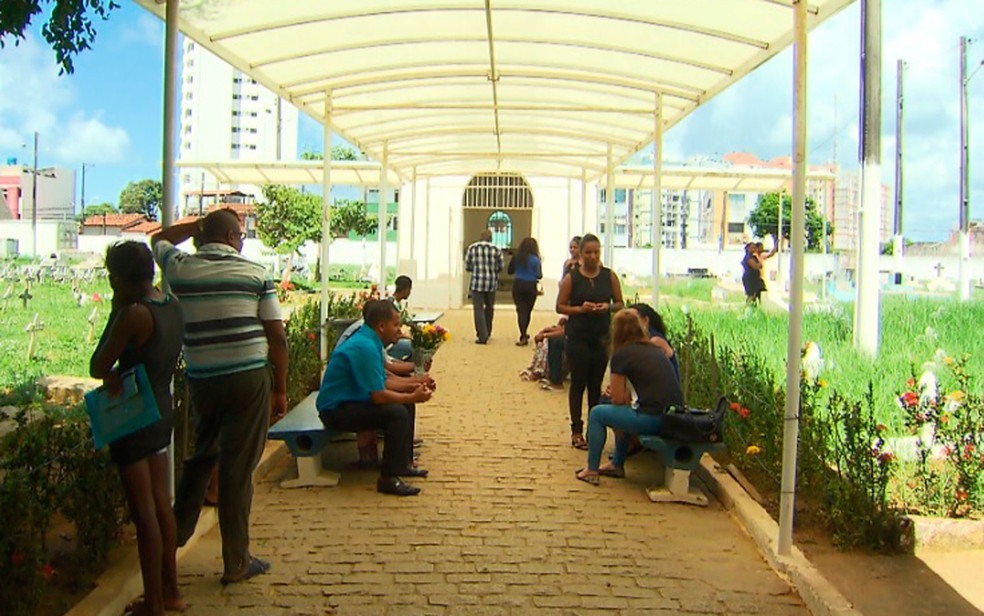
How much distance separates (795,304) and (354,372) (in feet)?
8.60

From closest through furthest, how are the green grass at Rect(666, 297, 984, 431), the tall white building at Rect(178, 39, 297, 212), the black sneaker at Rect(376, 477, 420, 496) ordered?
1. the black sneaker at Rect(376, 477, 420, 496)
2. the green grass at Rect(666, 297, 984, 431)
3. the tall white building at Rect(178, 39, 297, 212)

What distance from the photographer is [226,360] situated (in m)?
4.18

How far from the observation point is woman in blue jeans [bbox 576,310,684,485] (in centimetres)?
603

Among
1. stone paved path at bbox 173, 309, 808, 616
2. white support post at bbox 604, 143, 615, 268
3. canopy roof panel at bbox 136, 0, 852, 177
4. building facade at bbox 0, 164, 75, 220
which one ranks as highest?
building facade at bbox 0, 164, 75, 220

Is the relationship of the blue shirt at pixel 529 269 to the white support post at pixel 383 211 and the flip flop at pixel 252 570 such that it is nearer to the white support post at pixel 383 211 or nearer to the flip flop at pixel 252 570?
the white support post at pixel 383 211

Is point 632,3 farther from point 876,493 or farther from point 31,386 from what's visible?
point 31,386

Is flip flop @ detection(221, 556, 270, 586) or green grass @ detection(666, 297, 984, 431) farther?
green grass @ detection(666, 297, 984, 431)

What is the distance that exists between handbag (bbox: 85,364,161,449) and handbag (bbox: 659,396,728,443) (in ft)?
10.7

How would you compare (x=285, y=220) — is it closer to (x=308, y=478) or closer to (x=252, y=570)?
(x=308, y=478)

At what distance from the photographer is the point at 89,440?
439cm

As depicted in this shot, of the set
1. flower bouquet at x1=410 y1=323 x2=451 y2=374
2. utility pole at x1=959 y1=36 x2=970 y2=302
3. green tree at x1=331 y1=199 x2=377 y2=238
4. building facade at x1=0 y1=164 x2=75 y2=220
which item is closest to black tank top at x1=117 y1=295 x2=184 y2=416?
flower bouquet at x1=410 y1=323 x2=451 y2=374

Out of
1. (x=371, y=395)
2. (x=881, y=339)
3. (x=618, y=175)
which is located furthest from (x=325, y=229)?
(x=618, y=175)

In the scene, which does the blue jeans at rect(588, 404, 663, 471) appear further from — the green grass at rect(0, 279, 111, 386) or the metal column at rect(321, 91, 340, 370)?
the green grass at rect(0, 279, 111, 386)

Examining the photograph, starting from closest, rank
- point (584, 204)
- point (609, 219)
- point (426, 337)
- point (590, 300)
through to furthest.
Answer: point (590, 300), point (426, 337), point (609, 219), point (584, 204)
